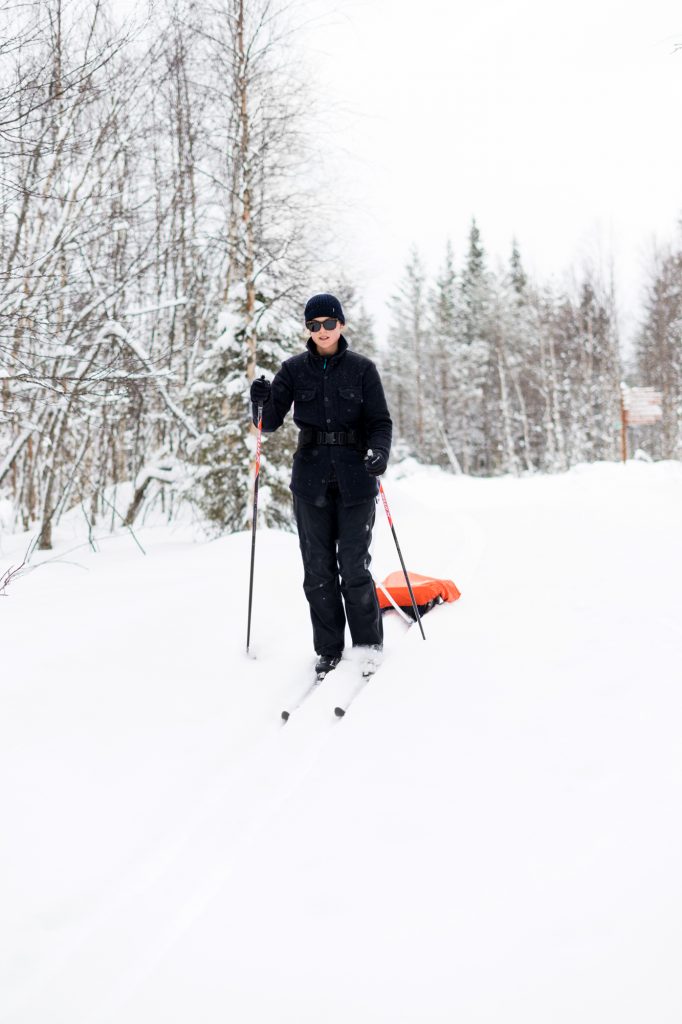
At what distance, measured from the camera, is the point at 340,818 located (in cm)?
215

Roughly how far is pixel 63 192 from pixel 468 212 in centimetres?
3828

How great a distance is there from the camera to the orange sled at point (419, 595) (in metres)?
4.75

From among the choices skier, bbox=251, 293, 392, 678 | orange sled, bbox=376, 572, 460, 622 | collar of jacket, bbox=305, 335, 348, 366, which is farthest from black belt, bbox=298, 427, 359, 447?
orange sled, bbox=376, 572, 460, 622

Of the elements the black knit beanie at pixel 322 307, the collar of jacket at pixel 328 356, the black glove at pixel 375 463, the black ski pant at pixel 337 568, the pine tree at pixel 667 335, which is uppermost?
the pine tree at pixel 667 335

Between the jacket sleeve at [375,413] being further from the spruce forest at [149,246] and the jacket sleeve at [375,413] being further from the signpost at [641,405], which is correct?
the signpost at [641,405]

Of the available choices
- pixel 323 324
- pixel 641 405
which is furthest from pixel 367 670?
pixel 641 405

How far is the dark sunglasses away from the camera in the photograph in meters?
3.38

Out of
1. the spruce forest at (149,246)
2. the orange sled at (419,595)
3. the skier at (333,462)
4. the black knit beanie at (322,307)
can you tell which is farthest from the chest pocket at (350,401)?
the spruce forest at (149,246)

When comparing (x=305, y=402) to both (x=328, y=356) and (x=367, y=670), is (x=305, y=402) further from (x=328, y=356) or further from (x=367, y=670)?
(x=367, y=670)

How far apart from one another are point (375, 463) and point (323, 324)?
820 millimetres

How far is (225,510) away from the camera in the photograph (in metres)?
8.07

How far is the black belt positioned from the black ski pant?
27 centimetres

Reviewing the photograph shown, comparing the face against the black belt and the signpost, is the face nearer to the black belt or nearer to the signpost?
the black belt

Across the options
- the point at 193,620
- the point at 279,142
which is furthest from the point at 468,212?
the point at 193,620
